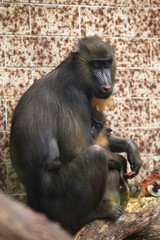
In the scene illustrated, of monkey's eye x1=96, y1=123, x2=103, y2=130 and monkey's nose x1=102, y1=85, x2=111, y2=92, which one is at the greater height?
monkey's nose x1=102, y1=85, x2=111, y2=92

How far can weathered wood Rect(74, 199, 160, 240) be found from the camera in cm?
363

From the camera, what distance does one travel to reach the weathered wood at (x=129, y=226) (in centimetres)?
363

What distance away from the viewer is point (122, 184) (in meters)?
4.31

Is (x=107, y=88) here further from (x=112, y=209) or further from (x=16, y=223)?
(x=16, y=223)

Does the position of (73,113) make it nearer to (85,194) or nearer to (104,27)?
(85,194)

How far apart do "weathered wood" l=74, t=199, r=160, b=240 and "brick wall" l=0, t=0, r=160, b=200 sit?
118 centimetres

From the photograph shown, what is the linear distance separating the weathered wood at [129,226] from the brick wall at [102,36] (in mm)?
1179

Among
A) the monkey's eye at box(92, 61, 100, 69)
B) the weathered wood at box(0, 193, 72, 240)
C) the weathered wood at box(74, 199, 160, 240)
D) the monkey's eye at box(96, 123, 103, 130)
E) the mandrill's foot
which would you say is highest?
the monkey's eye at box(92, 61, 100, 69)

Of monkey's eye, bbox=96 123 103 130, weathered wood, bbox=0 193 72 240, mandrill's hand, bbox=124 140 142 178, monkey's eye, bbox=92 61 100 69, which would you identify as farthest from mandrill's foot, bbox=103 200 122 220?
weathered wood, bbox=0 193 72 240

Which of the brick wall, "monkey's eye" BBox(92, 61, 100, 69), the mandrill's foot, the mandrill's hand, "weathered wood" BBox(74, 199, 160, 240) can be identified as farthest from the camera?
the brick wall

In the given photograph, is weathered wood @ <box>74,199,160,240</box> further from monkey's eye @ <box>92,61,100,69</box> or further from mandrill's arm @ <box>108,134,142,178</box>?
monkey's eye @ <box>92,61,100,69</box>

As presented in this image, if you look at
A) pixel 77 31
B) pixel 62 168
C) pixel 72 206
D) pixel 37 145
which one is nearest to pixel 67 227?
pixel 72 206

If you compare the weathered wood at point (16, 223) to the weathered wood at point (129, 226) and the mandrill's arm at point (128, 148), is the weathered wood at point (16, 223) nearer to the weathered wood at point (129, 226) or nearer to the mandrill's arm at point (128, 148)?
the weathered wood at point (129, 226)

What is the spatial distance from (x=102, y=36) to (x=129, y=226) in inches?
96.9
